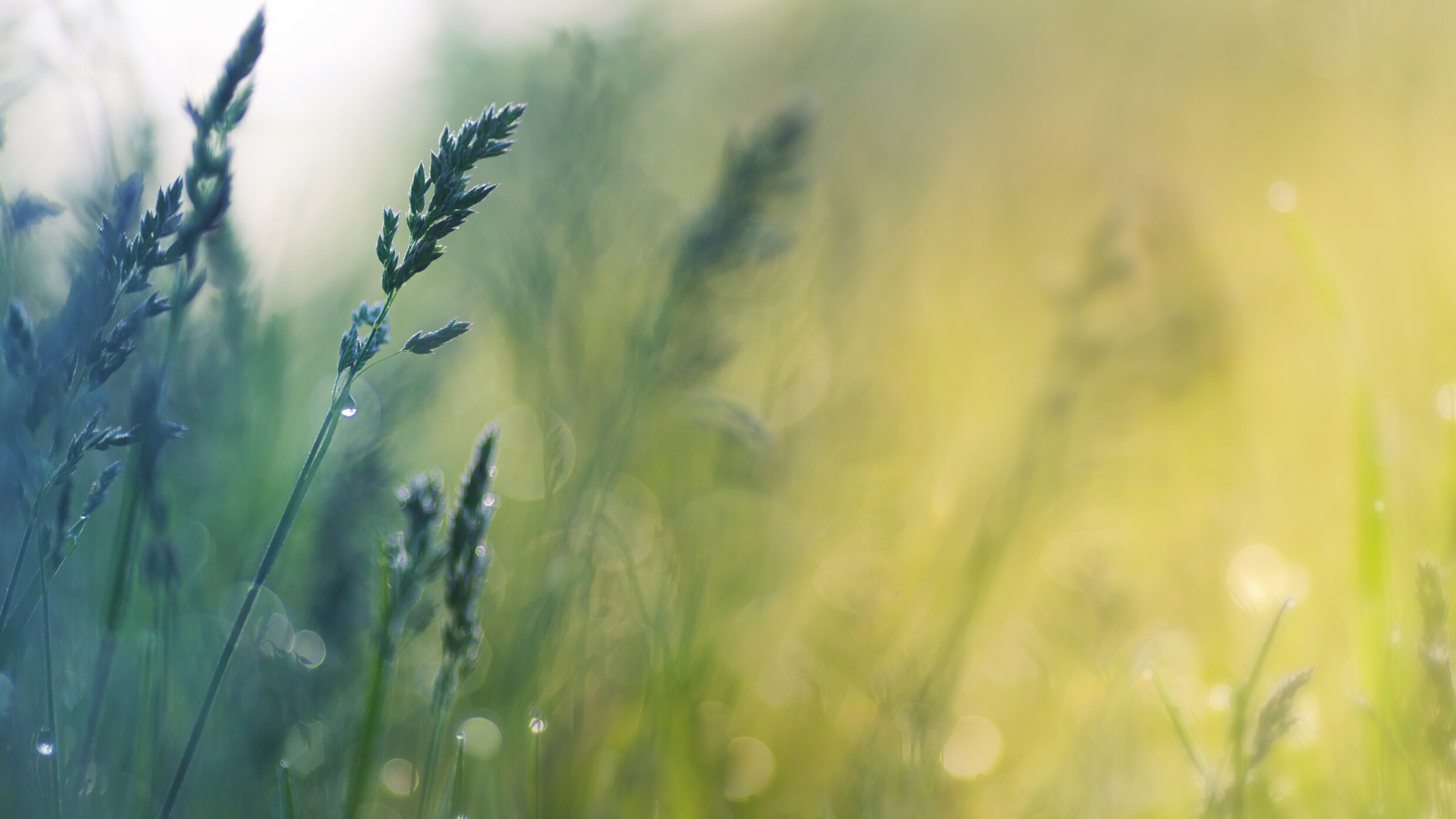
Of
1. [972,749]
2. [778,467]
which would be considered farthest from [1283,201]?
[972,749]

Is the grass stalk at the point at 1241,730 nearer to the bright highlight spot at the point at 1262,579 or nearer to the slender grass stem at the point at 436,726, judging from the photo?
the bright highlight spot at the point at 1262,579

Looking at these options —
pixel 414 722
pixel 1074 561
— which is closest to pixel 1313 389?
pixel 1074 561

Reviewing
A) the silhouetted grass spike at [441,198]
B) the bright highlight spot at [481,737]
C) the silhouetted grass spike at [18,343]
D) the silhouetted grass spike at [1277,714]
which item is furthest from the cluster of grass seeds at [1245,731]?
the silhouetted grass spike at [18,343]

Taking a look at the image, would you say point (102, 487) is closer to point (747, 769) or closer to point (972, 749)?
point (747, 769)

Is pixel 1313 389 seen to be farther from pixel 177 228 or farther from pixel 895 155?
pixel 177 228

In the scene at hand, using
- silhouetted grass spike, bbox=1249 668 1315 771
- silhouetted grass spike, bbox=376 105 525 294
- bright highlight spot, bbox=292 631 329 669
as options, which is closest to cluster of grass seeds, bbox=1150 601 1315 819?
silhouetted grass spike, bbox=1249 668 1315 771

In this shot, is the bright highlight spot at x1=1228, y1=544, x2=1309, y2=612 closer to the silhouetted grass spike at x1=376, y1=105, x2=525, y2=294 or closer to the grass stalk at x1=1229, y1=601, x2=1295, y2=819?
the grass stalk at x1=1229, y1=601, x2=1295, y2=819

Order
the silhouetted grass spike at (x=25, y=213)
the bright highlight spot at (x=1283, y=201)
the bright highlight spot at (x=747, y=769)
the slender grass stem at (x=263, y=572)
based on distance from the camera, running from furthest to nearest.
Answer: the bright highlight spot at (x=747, y=769)
the bright highlight spot at (x=1283, y=201)
the silhouetted grass spike at (x=25, y=213)
the slender grass stem at (x=263, y=572)
